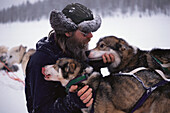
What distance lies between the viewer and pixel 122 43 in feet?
5.06

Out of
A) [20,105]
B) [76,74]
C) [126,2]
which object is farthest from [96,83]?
[20,105]

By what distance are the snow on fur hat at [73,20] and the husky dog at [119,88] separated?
0.27m

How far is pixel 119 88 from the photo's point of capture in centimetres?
130

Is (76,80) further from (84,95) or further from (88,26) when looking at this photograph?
(88,26)

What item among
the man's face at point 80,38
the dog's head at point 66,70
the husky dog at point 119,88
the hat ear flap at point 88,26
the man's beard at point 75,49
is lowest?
the husky dog at point 119,88

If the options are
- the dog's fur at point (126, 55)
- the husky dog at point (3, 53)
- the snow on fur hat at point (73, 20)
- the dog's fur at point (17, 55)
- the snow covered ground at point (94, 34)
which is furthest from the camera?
the husky dog at point (3, 53)

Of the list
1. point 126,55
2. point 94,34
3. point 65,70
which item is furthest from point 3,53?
point 126,55

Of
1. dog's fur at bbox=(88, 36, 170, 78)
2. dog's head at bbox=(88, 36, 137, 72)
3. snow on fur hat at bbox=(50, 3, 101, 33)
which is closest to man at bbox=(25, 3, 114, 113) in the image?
snow on fur hat at bbox=(50, 3, 101, 33)

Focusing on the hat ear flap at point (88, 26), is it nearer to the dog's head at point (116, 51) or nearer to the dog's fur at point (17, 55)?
the dog's head at point (116, 51)

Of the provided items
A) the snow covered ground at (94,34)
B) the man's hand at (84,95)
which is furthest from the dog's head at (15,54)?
the man's hand at (84,95)

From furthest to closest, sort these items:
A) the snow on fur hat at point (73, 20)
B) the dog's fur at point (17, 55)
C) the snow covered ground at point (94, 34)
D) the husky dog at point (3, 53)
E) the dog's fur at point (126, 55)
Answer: the husky dog at point (3, 53)
the dog's fur at point (17, 55)
the snow covered ground at point (94, 34)
the dog's fur at point (126, 55)
the snow on fur hat at point (73, 20)

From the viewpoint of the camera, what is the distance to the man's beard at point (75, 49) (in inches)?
49.1

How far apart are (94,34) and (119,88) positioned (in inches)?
42.0

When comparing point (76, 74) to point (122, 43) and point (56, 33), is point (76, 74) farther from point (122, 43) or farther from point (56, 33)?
point (122, 43)
